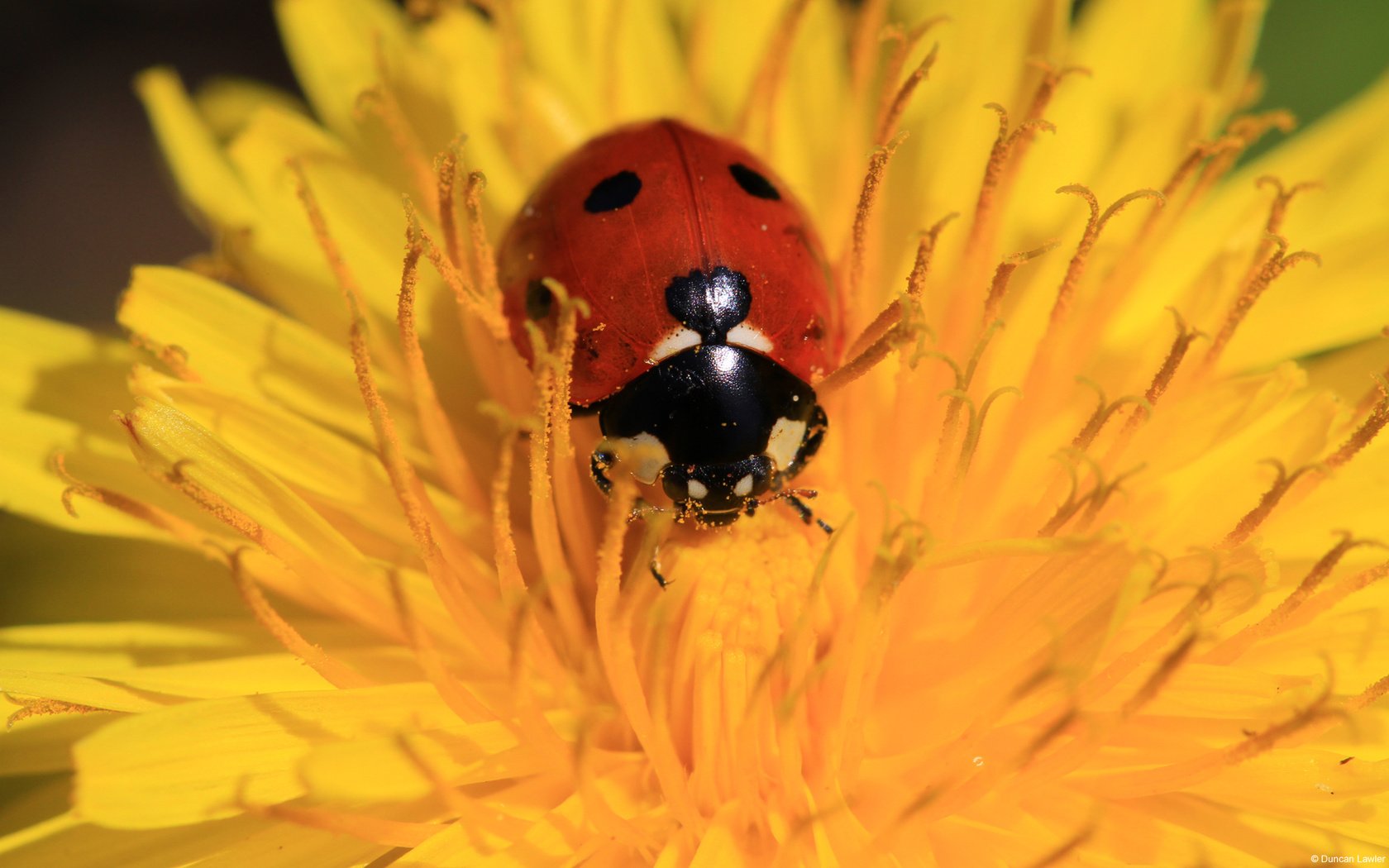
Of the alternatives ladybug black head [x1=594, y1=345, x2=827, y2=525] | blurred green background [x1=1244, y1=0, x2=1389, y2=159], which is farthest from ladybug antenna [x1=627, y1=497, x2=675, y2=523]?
blurred green background [x1=1244, y1=0, x2=1389, y2=159]

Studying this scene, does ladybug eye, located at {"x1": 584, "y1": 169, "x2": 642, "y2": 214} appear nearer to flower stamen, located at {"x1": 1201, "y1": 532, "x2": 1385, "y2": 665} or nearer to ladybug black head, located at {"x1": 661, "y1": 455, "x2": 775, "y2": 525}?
ladybug black head, located at {"x1": 661, "y1": 455, "x2": 775, "y2": 525}

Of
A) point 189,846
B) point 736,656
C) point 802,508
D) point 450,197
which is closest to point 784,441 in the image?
point 802,508

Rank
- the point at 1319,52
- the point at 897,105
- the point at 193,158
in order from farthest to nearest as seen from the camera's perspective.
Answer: the point at 1319,52
the point at 193,158
the point at 897,105

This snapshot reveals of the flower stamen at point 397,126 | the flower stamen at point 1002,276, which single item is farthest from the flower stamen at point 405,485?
the flower stamen at point 1002,276

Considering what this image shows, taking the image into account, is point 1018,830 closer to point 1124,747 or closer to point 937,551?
point 1124,747

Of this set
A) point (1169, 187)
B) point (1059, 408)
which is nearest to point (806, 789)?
point (1059, 408)

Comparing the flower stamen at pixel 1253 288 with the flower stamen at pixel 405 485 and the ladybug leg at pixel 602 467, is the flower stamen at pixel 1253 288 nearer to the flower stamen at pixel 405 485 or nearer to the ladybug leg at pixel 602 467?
the ladybug leg at pixel 602 467

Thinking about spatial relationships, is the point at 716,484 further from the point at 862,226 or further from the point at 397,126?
the point at 397,126
